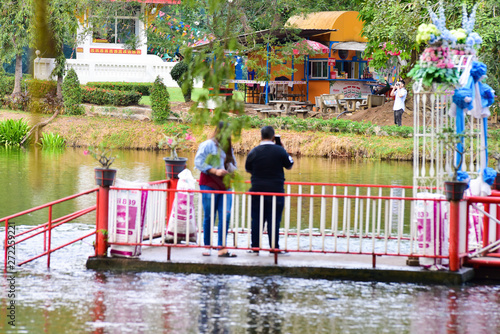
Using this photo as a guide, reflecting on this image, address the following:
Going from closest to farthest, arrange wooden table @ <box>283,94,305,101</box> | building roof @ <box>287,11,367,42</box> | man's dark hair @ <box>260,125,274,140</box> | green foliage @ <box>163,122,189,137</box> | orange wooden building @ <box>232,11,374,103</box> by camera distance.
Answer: man's dark hair @ <box>260,125,274,140</box> < green foliage @ <box>163,122,189,137</box> < building roof @ <box>287,11,367,42</box> < orange wooden building @ <box>232,11,374,103</box> < wooden table @ <box>283,94,305,101</box>

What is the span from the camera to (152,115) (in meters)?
30.7

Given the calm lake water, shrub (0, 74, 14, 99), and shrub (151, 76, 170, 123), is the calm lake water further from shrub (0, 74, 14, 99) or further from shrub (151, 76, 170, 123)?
shrub (0, 74, 14, 99)

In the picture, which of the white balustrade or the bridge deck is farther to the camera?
the white balustrade

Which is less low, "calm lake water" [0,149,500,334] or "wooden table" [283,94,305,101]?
"wooden table" [283,94,305,101]

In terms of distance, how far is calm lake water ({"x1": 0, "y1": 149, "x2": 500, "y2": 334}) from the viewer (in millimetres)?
7531

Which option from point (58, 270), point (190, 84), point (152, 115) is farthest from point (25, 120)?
point (190, 84)

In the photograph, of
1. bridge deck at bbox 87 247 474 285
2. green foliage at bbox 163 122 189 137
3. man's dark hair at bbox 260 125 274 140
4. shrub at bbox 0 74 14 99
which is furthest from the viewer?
shrub at bbox 0 74 14 99

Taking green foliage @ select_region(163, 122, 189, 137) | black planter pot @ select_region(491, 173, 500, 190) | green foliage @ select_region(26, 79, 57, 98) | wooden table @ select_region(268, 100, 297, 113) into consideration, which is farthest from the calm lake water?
green foliage @ select_region(26, 79, 57, 98)

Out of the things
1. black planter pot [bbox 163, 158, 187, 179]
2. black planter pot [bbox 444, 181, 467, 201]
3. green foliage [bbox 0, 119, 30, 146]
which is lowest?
black planter pot [bbox 444, 181, 467, 201]

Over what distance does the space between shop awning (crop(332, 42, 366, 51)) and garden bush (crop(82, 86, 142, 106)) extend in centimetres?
900

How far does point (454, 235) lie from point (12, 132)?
77.0ft

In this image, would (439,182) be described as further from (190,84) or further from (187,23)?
(187,23)

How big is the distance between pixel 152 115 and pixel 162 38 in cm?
488

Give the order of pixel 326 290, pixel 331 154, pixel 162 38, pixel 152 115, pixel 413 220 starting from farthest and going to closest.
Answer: pixel 162 38, pixel 152 115, pixel 331 154, pixel 413 220, pixel 326 290
